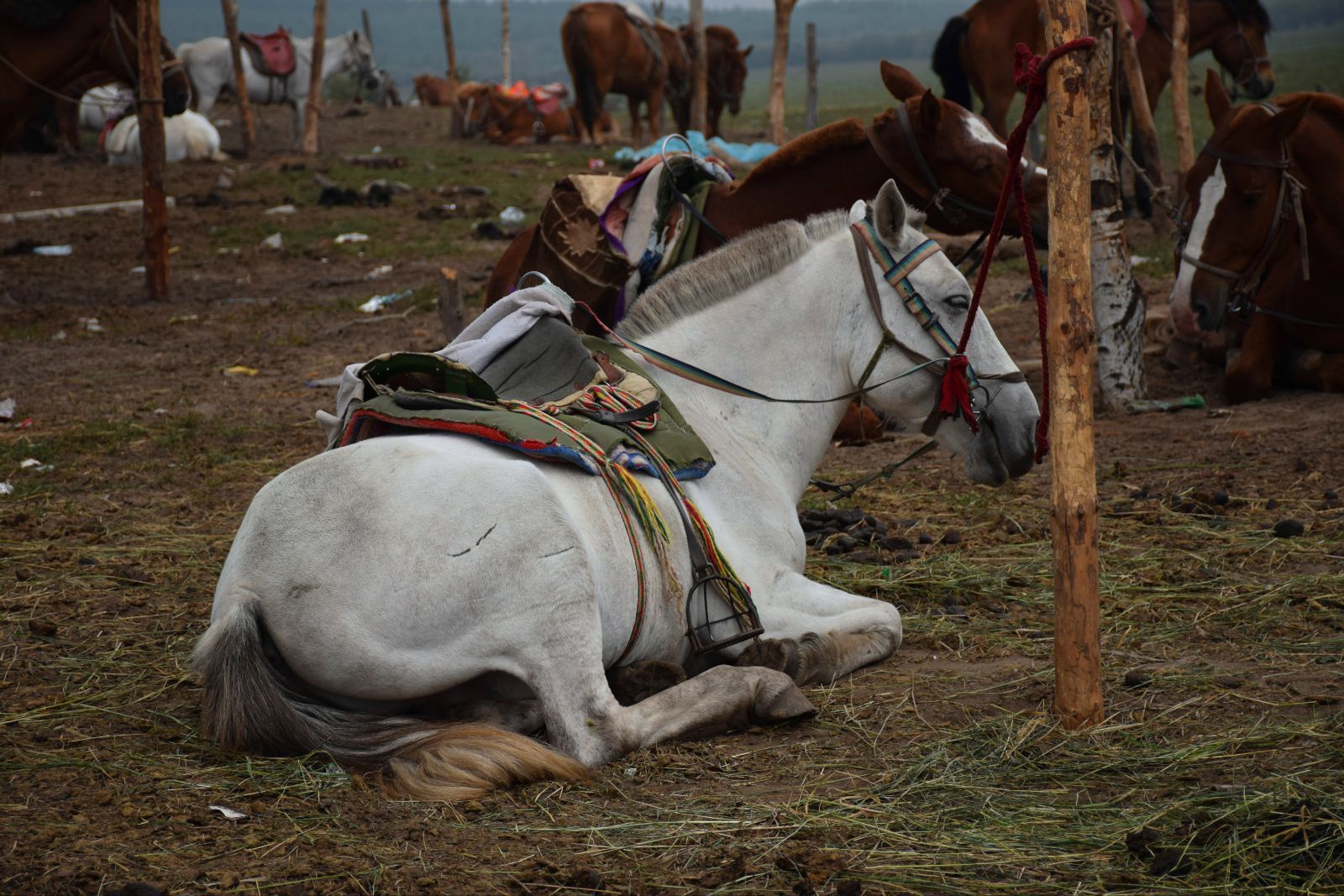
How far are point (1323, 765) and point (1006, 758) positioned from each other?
2.50ft

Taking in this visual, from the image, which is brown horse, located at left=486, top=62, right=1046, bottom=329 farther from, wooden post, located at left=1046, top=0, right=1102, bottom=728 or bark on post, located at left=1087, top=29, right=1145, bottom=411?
wooden post, located at left=1046, top=0, right=1102, bottom=728

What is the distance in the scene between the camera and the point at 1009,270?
12.1 metres

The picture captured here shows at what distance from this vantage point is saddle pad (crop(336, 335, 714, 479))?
3.61 metres

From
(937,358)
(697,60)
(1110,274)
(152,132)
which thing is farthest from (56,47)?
(937,358)

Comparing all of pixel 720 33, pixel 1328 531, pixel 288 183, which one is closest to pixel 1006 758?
pixel 1328 531

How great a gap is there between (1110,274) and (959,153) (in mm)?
1413

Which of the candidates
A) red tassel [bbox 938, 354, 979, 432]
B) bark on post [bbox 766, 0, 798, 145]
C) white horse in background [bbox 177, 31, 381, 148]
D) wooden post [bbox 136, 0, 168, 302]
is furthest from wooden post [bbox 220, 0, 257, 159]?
red tassel [bbox 938, 354, 979, 432]

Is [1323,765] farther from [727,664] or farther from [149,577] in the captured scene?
[149,577]

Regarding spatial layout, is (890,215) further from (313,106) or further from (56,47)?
(313,106)

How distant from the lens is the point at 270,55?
24.7 m

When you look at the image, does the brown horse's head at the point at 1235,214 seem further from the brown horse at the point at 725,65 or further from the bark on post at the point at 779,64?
the brown horse at the point at 725,65

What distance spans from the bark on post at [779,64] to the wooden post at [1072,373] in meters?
11.8

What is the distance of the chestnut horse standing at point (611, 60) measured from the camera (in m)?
25.4

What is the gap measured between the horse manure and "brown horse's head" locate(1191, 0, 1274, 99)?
12.1 metres
